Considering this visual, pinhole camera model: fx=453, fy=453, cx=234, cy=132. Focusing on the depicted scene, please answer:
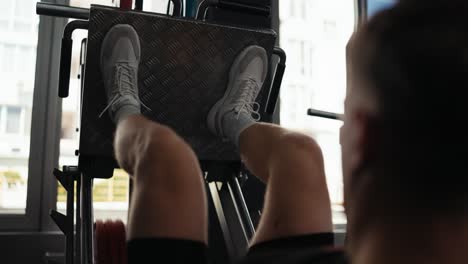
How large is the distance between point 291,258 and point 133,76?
83 centimetres

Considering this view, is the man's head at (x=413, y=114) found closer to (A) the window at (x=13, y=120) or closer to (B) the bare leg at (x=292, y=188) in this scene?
(B) the bare leg at (x=292, y=188)

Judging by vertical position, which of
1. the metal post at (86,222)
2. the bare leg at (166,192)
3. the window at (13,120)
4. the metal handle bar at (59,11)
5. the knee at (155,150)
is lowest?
the metal post at (86,222)

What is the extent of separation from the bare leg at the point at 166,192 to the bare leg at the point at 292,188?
0.44 feet

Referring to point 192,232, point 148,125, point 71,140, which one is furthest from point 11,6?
point 192,232

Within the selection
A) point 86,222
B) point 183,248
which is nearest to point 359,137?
point 183,248

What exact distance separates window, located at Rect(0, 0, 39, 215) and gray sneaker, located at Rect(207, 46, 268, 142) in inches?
49.4

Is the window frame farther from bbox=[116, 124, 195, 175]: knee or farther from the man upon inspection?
the man

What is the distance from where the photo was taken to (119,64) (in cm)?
123

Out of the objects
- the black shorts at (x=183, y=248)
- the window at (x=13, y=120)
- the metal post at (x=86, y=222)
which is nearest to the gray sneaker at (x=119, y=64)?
the metal post at (x=86, y=222)

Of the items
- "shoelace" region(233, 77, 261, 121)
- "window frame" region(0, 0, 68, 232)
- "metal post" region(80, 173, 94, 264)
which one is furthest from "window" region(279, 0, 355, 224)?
"metal post" region(80, 173, 94, 264)

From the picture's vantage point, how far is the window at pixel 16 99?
7.10ft

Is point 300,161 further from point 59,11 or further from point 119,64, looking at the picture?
point 59,11

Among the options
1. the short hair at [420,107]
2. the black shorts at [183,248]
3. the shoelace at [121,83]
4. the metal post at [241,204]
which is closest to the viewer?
the short hair at [420,107]

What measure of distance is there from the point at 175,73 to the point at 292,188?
645 mm
